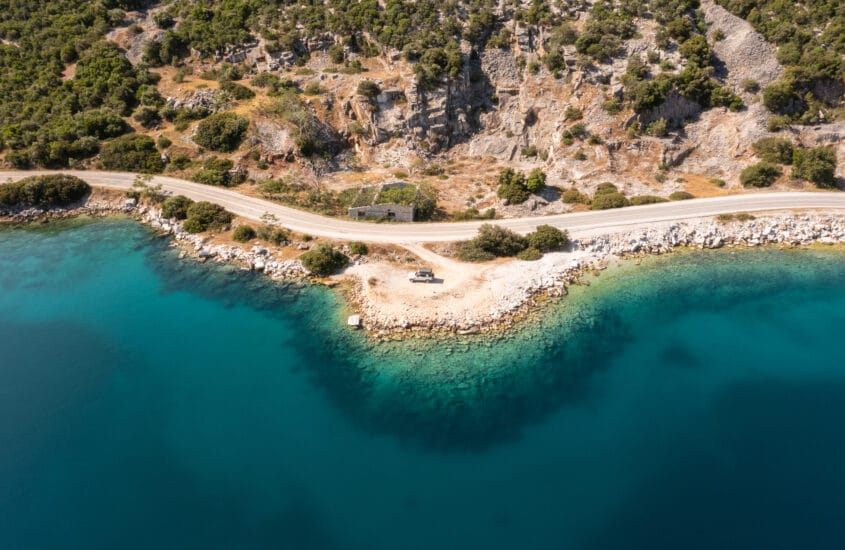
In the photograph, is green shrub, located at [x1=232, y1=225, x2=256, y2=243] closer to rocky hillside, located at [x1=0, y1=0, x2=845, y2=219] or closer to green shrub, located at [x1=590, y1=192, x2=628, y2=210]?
rocky hillside, located at [x1=0, y1=0, x2=845, y2=219]

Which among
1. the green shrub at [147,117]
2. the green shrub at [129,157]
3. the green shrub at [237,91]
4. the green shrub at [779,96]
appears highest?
the green shrub at [779,96]

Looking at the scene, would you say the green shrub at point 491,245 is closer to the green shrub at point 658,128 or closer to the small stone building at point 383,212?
the small stone building at point 383,212

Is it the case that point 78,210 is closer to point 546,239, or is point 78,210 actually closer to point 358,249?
point 358,249

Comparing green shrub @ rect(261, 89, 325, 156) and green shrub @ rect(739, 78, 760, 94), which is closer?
green shrub @ rect(739, 78, 760, 94)

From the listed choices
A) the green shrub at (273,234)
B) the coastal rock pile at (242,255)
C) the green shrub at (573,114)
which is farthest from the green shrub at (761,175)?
the green shrub at (273,234)

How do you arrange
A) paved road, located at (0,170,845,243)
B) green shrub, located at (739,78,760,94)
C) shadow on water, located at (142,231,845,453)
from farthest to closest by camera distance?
green shrub, located at (739,78,760,94), paved road, located at (0,170,845,243), shadow on water, located at (142,231,845,453)

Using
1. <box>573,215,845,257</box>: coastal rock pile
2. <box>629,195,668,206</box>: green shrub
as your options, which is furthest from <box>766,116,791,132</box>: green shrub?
<box>629,195,668,206</box>: green shrub

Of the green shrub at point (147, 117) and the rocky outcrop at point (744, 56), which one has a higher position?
the rocky outcrop at point (744, 56)

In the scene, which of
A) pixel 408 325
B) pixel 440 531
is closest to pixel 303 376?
pixel 408 325
